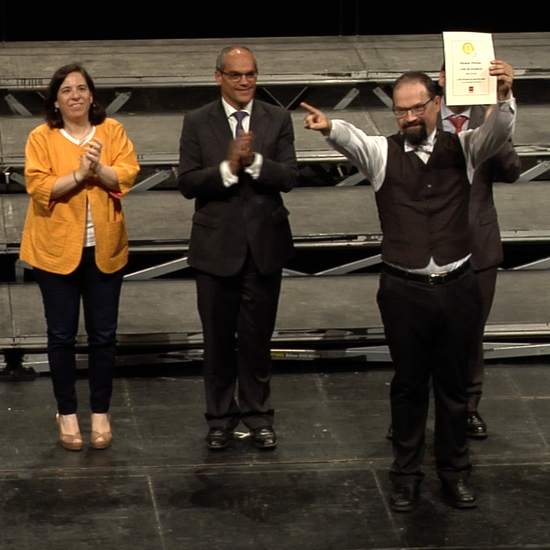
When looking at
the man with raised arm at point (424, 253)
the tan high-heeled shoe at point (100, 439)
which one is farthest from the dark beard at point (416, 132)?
the tan high-heeled shoe at point (100, 439)

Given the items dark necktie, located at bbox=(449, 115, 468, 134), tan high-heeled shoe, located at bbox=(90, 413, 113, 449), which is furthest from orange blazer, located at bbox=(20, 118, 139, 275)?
dark necktie, located at bbox=(449, 115, 468, 134)

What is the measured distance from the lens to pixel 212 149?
5.10 metres

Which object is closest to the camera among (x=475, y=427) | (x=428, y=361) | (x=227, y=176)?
(x=428, y=361)

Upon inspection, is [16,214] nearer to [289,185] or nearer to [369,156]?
[289,185]

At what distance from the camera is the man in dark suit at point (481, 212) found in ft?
16.6

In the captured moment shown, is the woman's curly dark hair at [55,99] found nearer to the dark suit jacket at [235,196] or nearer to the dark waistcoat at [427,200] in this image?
the dark suit jacket at [235,196]

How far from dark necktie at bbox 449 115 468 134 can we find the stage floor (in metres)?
1.26

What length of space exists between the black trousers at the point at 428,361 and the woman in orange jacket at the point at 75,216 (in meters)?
1.10

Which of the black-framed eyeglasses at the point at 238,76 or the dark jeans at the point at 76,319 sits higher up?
the black-framed eyeglasses at the point at 238,76

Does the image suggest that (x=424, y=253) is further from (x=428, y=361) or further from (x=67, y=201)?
(x=67, y=201)

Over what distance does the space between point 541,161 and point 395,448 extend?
2.85 metres

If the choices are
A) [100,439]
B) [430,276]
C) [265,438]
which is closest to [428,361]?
[430,276]

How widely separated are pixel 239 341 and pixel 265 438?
1.29 ft

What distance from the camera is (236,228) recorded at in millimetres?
5129
